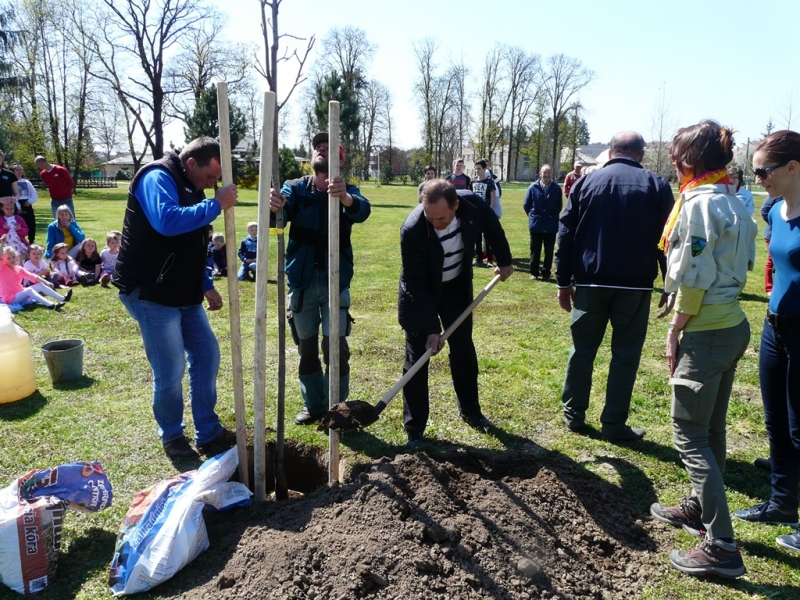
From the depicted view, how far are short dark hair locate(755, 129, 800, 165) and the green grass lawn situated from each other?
1993mm

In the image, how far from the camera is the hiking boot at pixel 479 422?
4469 millimetres

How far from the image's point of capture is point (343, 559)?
8.70 feet

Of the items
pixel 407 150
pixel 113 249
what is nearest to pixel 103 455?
pixel 113 249

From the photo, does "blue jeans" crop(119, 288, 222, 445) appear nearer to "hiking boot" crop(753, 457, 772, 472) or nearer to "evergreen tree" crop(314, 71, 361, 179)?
"hiking boot" crop(753, 457, 772, 472)

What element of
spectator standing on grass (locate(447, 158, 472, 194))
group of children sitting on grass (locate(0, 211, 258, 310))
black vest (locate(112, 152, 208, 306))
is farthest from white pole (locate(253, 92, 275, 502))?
spectator standing on grass (locate(447, 158, 472, 194))

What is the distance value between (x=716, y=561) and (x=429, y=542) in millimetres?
1372

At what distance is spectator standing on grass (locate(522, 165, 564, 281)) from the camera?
35.0 ft

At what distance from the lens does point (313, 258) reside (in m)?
4.32

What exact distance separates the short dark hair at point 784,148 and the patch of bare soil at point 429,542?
2.05 m

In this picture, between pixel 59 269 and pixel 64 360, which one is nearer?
pixel 64 360

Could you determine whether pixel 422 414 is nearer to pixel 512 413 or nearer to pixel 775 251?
pixel 512 413

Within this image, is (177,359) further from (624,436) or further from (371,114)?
(371,114)

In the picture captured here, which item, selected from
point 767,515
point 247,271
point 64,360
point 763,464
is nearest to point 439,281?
point 767,515

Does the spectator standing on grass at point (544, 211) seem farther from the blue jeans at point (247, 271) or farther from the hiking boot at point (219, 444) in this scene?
the hiking boot at point (219, 444)
